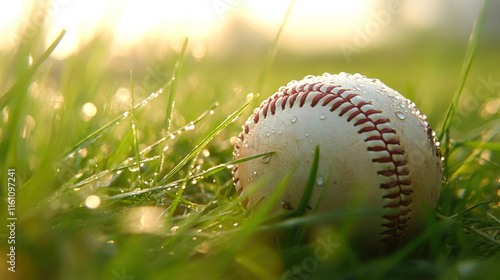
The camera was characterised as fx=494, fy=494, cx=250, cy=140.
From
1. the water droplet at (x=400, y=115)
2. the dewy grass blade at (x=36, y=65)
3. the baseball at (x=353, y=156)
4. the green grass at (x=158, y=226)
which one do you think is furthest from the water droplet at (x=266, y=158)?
the dewy grass blade at (x=36, y=65)

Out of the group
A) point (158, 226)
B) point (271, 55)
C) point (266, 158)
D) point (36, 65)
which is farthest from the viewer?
point (271, 55)

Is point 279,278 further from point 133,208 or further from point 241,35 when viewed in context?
point 241,35

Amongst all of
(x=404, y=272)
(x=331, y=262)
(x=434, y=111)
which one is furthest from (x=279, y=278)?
(x=434, y=111)

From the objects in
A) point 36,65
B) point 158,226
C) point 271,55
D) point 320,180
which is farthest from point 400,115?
point 36,65

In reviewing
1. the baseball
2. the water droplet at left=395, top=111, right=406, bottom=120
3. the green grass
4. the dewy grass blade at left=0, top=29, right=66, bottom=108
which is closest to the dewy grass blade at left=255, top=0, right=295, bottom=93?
the green grass

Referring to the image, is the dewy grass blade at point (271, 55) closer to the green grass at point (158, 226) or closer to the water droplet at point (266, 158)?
the green grass at point (158, 226)

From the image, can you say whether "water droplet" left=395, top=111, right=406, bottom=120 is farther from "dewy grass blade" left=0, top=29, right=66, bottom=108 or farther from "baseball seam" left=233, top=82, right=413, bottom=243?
"dewy grass blade" left=0, top=29, right=66, bottom=108

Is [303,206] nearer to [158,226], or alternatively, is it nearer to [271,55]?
[158,226]

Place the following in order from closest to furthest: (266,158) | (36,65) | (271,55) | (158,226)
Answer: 1. (36,65)
2. (158,226)
3. (266,158)
4. (271,55)
